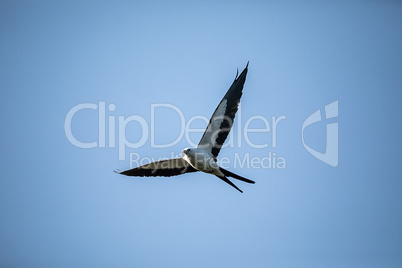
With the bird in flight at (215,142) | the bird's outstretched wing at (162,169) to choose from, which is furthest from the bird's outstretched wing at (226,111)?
the bird's outstretched wing at (162,169)

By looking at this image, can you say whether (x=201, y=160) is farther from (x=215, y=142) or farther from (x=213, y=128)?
(x=213, y=128)

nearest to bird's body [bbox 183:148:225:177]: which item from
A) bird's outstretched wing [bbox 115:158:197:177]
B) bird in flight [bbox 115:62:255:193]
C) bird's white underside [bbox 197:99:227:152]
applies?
bird in flight [bbox 115:62:255:193]

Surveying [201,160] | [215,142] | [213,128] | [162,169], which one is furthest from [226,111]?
[162,169]

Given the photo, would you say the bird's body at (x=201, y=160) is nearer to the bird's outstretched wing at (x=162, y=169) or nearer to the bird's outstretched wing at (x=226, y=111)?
the bird's outstretched wing at (x=226, y=111)

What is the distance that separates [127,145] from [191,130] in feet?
10.3

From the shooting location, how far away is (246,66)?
897cm

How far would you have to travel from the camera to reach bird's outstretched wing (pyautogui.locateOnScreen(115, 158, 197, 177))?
980 centimetres

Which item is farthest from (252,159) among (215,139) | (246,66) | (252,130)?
(246,66)

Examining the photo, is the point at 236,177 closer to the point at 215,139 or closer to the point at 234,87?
the point at 215,139

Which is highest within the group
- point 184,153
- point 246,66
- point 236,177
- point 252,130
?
point 246,66

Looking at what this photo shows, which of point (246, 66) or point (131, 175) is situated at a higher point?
point (246, 66)

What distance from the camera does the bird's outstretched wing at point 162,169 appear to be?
386 inches

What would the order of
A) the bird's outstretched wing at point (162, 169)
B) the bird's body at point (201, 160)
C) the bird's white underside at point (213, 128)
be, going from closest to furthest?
the bird's white underside at point (213, 128), the bird's body at point (201, 160), the bird's outstretched wing at point (162, 169)

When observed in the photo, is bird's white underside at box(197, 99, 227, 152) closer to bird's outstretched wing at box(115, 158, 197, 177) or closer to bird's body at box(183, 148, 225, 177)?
bird's body at box(183, 148, 225, 177)
